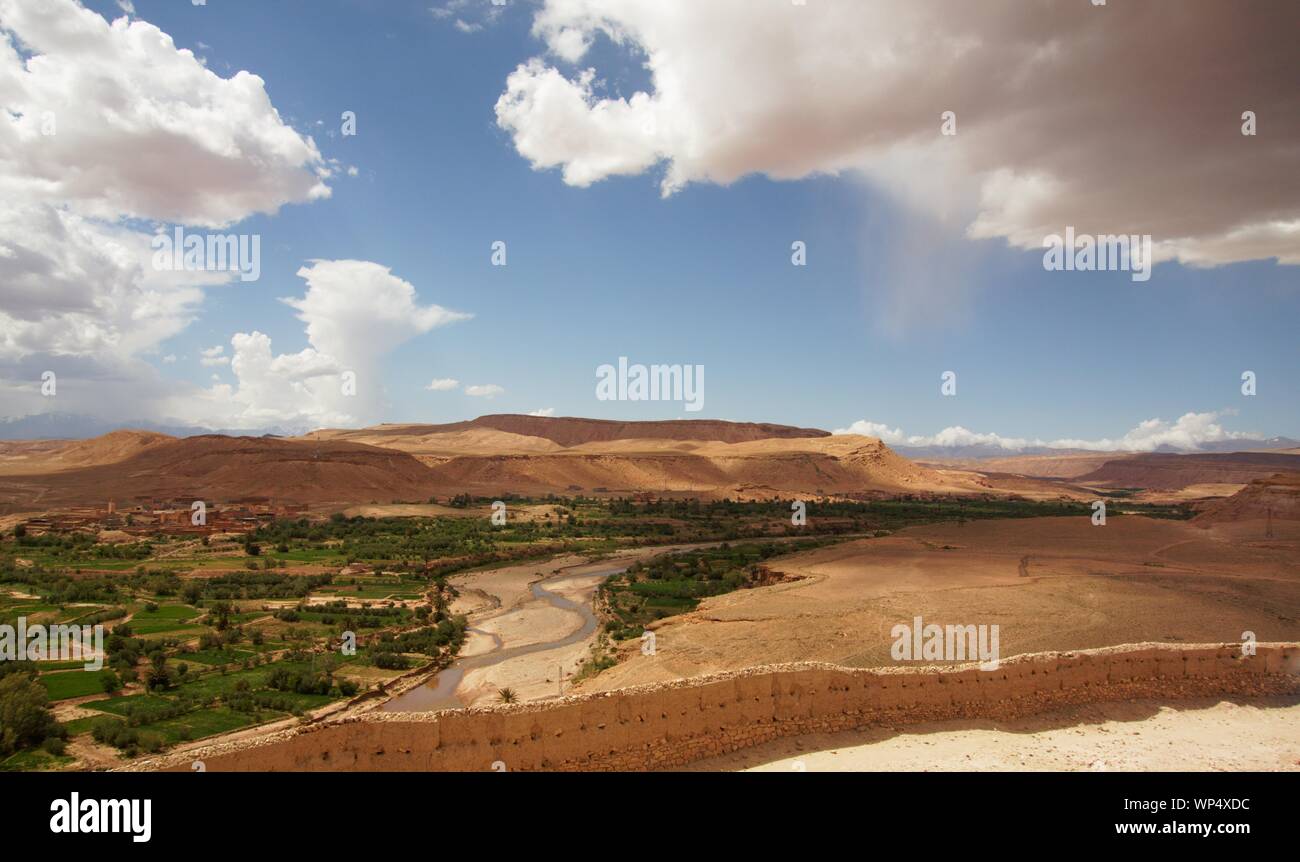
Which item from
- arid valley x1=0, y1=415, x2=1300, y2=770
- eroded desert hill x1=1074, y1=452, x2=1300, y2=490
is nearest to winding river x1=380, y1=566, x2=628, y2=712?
arid valley x1=0, y1=415, x2=1300, y2=770

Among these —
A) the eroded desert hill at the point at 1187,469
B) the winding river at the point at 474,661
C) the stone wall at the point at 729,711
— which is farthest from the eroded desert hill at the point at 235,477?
the eroded desert hill at the point at 1187,469

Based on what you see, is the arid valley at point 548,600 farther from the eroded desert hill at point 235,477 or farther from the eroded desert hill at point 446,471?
the eroded desert hill at point 446,471

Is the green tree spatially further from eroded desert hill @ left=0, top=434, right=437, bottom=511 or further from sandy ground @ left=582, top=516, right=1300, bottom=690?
eroded desert hill @ left=0, top=434, right=437, bottom=511

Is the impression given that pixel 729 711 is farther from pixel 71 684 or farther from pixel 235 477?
pixel 235 477

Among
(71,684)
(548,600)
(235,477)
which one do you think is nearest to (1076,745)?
(71,684)
